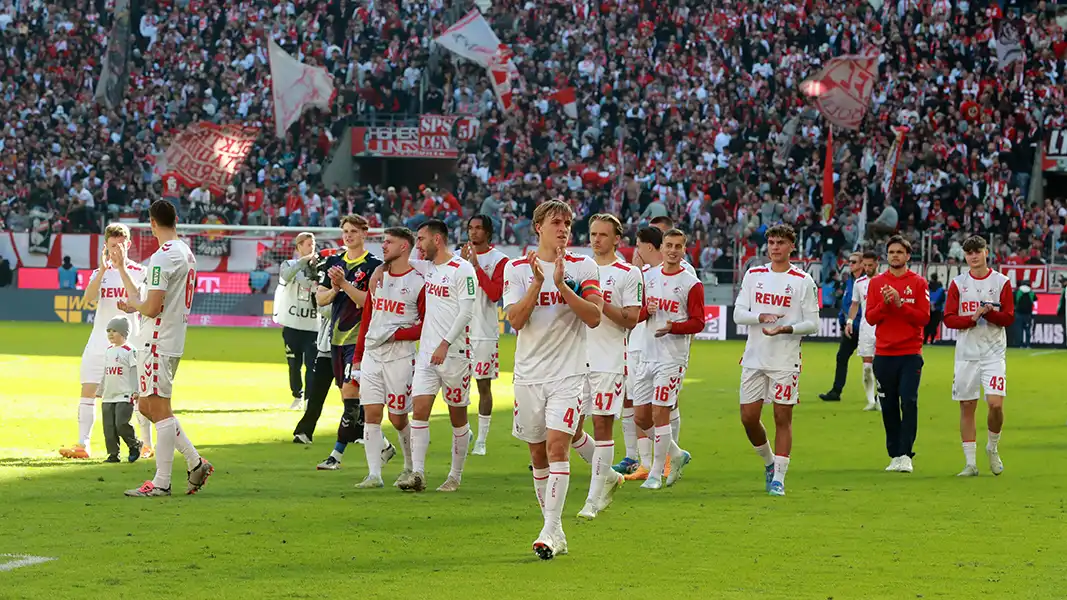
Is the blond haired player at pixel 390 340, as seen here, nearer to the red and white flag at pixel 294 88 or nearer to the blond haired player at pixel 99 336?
the blond haired player at pixel 99 336

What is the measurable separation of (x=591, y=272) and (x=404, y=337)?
3.50 metres

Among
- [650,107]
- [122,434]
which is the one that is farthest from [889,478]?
[650,107]

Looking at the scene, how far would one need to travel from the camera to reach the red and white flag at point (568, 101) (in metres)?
44.5

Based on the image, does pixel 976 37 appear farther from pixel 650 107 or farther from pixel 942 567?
pixel 942 567

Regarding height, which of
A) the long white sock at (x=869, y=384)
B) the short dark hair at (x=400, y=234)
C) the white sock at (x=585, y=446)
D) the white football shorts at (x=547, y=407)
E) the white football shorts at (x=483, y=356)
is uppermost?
the short dark hair at (x=400, y=234)

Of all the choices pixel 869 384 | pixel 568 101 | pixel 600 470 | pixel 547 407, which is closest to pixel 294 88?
pixel 568 101

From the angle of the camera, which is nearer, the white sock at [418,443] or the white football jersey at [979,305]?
the white sock at [418,443]

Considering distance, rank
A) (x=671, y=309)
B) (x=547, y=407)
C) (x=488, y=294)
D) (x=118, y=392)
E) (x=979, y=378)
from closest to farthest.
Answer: (x=547, y=407) < (x=671, y=309) < (x=118, y=392) < (x=979, y=378) < (x=488, y=294)

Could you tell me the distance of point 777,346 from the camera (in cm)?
1270

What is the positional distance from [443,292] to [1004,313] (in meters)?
5.66

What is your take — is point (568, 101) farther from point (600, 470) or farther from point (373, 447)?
point (600, 470)

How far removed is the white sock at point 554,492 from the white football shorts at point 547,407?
0.79 ft

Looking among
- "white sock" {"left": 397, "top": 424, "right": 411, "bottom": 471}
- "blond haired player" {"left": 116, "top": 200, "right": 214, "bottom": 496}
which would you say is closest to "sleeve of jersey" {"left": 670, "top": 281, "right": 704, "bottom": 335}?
"white sock" {"left": 397, "top": 424, "right": 411, "bottom": 471}

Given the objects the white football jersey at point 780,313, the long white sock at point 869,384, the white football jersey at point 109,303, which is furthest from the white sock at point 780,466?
the long white sock at point 869,384
